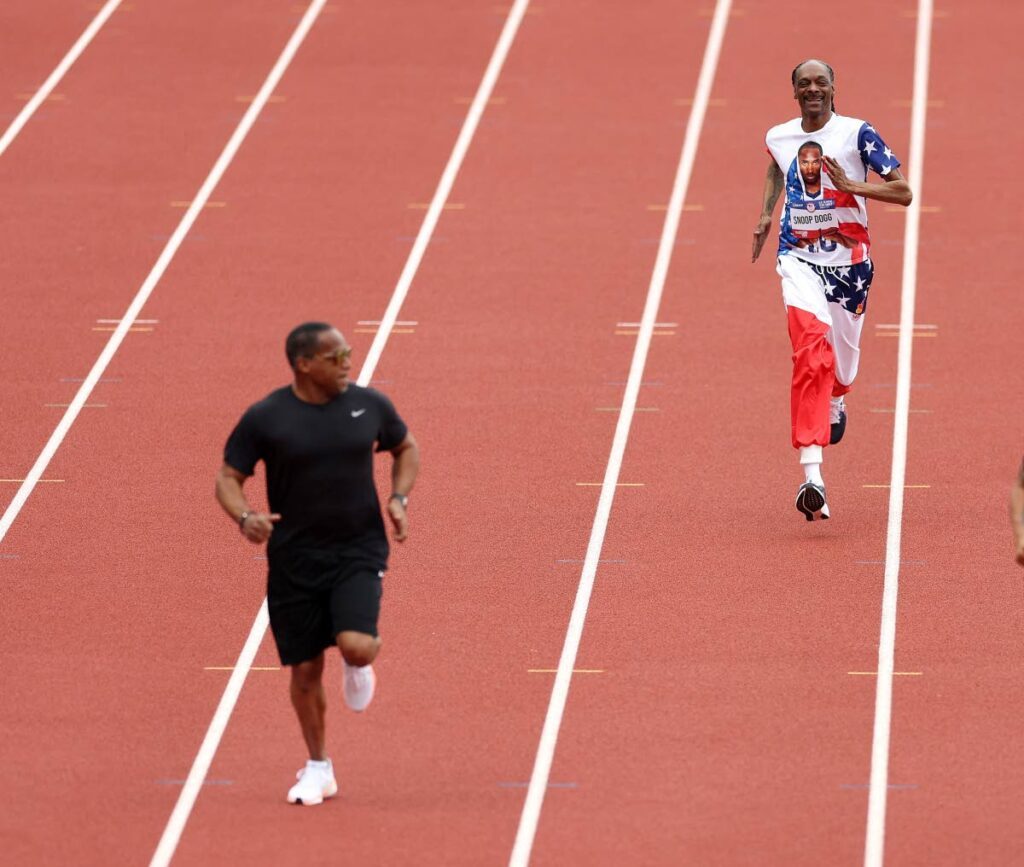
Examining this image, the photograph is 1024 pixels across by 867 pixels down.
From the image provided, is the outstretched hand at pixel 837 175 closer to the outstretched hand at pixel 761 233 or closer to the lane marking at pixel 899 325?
the outstretched hand at pixel 761 233

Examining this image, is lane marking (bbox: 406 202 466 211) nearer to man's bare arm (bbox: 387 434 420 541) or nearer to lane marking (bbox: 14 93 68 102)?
lane marking (bbox: 14 93 68 102)

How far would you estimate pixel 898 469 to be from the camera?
11828 millimetres

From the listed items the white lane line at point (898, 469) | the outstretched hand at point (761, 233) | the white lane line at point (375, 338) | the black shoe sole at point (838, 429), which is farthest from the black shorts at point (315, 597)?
the black shoe sole at point (838, 429)

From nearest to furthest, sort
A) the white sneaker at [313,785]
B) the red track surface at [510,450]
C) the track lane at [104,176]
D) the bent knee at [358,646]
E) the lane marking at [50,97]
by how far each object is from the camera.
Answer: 1. the bent knee at [358,646]
2. the white sneaker at [313,785]
3. the red track surface at [510,450]
4. the track lane at [104,176]
5. the lane marking at [50,97]

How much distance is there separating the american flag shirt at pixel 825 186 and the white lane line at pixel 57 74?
8.03 m

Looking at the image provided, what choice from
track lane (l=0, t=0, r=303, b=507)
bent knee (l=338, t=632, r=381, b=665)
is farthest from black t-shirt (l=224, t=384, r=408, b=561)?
track lane (l=0, t=0, r=303, b=507)

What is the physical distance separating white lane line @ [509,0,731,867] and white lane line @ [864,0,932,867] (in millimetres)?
1157

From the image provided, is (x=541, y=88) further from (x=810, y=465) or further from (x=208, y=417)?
(x=810, y=465)

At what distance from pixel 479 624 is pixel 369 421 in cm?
220

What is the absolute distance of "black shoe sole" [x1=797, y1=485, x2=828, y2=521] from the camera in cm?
1079

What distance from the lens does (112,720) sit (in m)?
8.97

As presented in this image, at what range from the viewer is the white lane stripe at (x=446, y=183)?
45.3ft

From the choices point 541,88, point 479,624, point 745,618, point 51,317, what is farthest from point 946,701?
point 541,88

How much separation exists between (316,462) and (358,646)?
634 millimetres
